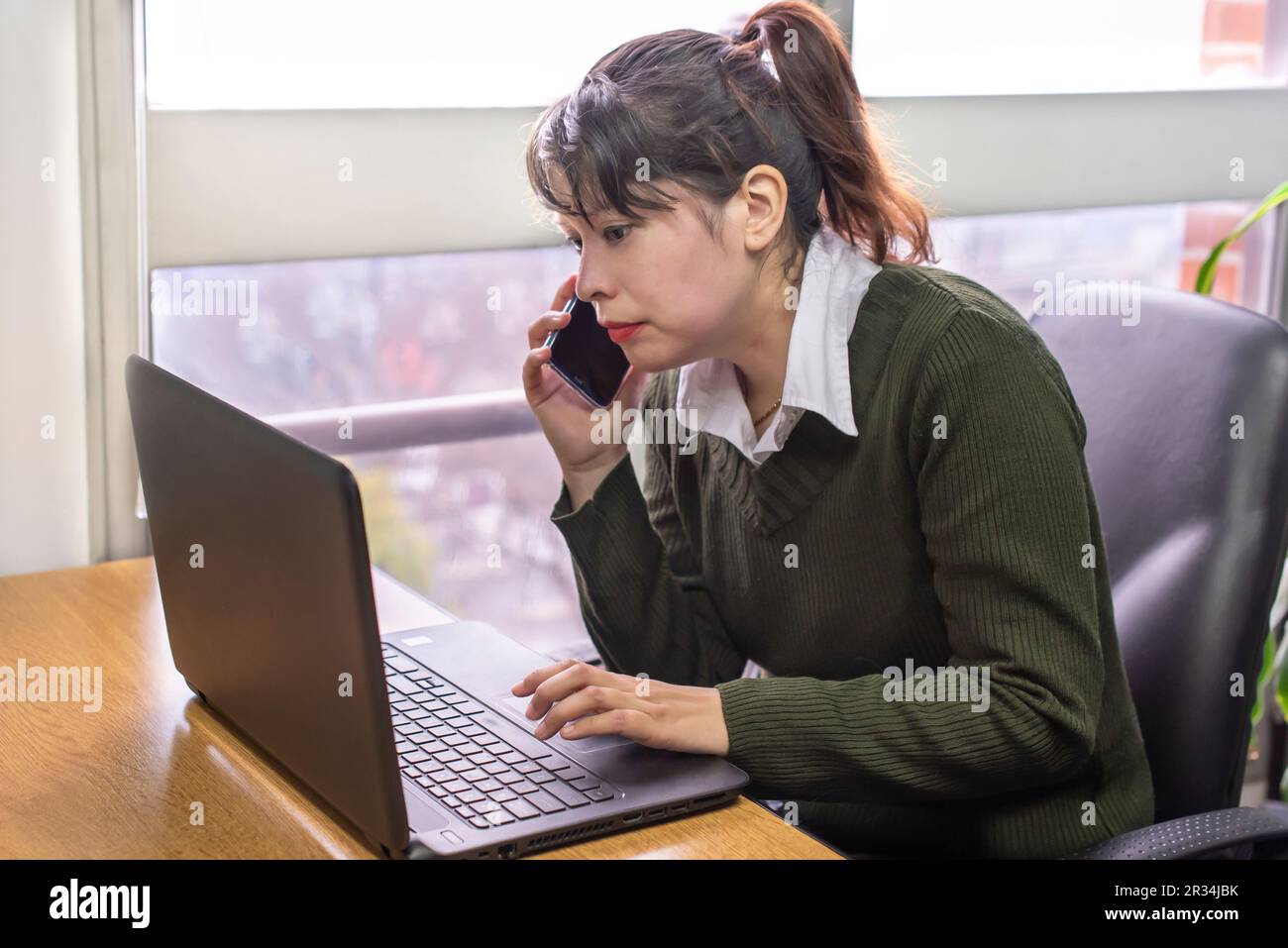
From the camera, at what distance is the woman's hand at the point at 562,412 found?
1.35 metres

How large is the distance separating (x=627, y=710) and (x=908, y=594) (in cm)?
32

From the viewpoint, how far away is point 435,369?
1721 millimetres

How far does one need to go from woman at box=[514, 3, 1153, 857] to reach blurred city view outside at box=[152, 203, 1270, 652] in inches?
15.1

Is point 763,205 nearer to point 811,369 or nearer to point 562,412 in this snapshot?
point 811,369

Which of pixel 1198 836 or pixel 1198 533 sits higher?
pixel 1198 533

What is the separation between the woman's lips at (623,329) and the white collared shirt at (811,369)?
0.13 meters

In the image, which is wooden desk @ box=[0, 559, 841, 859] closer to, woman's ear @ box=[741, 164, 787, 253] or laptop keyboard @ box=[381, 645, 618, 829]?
laptop keyboard @ box=[381, 645, 618, 829]

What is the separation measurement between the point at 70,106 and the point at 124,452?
36 centimetres

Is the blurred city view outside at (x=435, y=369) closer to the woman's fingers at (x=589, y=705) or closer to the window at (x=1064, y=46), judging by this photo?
the window at (x=1064, y=46)
